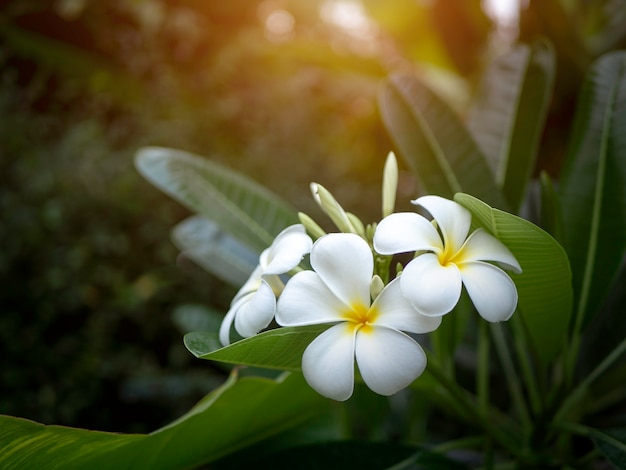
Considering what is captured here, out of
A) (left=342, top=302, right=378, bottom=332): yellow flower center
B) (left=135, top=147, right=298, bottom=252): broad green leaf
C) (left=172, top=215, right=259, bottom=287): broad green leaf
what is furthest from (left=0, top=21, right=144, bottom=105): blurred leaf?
(left=342, top=302, right=378, bottom=332): yellow flower center

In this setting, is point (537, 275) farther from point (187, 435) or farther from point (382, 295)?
point (187, 435)

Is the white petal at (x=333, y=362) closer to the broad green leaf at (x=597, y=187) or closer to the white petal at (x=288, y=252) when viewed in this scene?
the white petal at (x=288, y=252)

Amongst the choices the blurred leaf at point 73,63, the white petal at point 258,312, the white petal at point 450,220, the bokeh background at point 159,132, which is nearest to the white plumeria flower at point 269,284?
the white petal at point 258,312

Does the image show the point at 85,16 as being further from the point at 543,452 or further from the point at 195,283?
the point at 543,452

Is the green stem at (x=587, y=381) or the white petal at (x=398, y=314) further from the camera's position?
the green stem at (x=587, y=381)

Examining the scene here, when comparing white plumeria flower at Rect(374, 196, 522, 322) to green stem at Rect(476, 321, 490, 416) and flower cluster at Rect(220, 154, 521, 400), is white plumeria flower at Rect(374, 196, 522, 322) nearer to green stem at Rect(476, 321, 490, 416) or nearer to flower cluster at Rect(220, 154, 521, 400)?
flower cluster at Rect(220, 154, 521, 400)

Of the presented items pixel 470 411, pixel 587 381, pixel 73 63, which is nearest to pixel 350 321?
pixel 470 411

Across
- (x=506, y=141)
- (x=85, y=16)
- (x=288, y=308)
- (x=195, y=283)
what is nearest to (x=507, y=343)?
(x=506, y=141)

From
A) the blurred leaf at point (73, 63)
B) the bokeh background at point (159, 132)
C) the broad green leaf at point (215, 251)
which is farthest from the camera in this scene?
the blurred leaf at point (73, 63)
